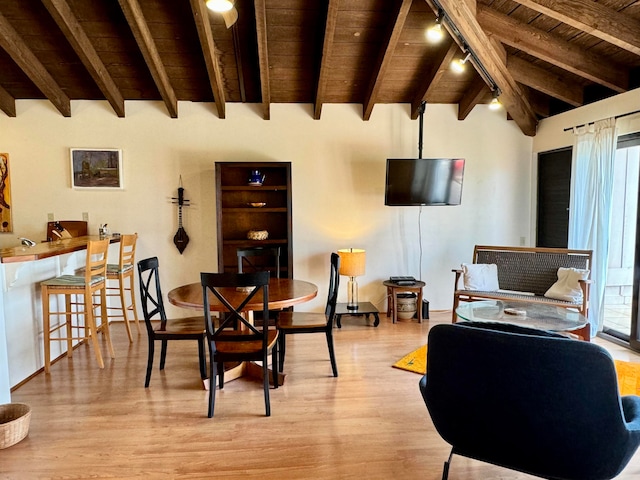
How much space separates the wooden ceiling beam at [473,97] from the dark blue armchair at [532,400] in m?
3.64

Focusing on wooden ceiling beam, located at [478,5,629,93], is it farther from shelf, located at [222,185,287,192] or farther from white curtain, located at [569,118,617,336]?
shelf, located at [222,185,287,192]

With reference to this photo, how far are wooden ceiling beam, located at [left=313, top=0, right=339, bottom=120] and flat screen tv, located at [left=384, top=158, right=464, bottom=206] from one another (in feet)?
3.44

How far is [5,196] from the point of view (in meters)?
4.62

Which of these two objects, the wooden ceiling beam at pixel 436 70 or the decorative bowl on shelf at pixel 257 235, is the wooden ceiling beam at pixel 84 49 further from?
the wooden ceiling beam at pixel 436 70

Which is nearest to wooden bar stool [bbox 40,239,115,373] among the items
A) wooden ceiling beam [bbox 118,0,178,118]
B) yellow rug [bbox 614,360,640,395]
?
wooden ceiling beam [bbox 118,0,178,118]

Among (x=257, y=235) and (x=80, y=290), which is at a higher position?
(x=257, y=235)

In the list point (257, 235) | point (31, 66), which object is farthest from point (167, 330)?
point (31, 66)

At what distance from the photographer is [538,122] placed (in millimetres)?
5004

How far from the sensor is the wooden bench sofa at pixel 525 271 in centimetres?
401

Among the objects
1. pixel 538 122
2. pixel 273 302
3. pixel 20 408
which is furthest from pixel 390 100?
pixel 20 408

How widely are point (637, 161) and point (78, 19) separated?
17.8 ft

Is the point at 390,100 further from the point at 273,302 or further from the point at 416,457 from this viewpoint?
the point at 416,457

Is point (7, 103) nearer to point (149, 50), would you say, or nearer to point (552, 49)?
point (149, 50)

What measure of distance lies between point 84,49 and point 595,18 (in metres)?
4.39
